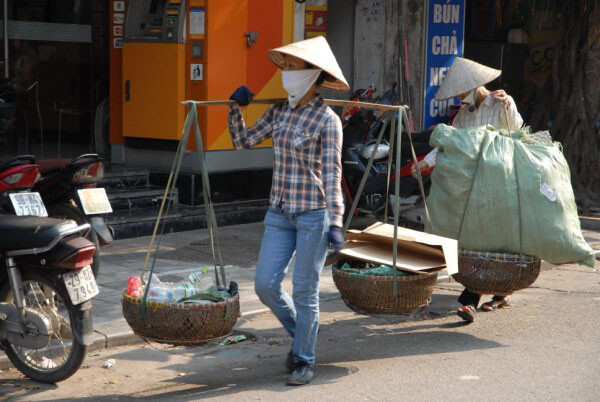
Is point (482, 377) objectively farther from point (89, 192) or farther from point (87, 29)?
point (87, 29)

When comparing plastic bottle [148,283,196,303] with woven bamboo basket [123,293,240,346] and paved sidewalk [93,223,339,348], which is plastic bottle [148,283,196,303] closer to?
woven bamboo basket [123,293,240,346]

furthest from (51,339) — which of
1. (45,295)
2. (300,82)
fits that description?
(300,82)

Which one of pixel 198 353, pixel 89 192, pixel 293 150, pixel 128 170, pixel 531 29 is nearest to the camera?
pixel 293 150

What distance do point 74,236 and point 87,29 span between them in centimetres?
629

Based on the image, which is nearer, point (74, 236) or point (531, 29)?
point (74, 236)

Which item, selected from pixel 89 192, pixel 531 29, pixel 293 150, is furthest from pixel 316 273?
pixel 531 29

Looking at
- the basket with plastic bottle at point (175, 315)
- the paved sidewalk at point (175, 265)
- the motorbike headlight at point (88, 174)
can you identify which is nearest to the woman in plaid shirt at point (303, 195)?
the basket with plastic bottle at point (175, 315)

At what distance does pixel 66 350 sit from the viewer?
19.4 ft

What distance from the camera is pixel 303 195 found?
5.65m

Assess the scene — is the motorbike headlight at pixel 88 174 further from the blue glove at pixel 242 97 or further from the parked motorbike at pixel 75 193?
the blue glove at pixel 242 97

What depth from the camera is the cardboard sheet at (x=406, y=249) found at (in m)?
6.39

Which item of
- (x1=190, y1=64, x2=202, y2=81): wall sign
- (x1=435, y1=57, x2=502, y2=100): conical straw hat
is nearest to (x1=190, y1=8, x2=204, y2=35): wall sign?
(x1=190, y1=64, x2=202, y2=81): wall sign

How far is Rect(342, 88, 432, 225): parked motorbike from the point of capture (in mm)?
10414

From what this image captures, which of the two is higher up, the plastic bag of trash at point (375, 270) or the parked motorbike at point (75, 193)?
the parked motorbike at point (75, 193)
